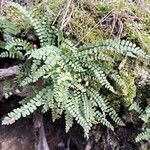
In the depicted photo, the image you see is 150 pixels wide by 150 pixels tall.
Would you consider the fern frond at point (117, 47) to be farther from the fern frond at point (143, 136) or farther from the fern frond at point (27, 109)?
the fern frond at point (143, 136)

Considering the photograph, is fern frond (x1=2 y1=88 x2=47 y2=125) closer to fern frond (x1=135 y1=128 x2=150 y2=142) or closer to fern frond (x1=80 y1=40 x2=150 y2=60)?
fern frond (x1=80 y1=40 x2=150 y2=60)

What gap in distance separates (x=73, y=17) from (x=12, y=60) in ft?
2.41

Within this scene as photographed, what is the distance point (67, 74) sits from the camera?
295 cm

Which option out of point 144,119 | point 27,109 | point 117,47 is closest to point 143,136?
point 144,119

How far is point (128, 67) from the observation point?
10.6 feet

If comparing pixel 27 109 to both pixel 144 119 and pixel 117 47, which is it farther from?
pixel 144 119

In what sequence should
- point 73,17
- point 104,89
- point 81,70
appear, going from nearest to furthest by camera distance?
1. point 81,70
2. point 104,89
3. point 73,17

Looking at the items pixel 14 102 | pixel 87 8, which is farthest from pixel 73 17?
pixel 14 102

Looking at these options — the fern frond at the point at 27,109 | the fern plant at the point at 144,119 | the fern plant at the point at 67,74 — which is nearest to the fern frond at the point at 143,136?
the fern plant at the point at 144,119

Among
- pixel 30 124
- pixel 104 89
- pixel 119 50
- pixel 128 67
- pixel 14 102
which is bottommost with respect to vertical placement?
pixel 30 124

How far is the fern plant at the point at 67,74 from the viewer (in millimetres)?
2922

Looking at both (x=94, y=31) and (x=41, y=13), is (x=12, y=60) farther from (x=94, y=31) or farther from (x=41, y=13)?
(x=94, y=31)

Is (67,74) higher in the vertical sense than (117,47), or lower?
lower

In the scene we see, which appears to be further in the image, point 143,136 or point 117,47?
point 143,136
